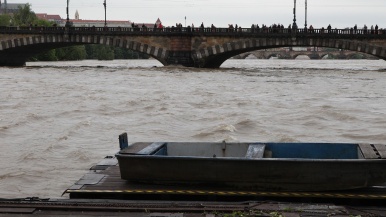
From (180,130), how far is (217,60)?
4463 cm

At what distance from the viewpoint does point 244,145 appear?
33.1 ft

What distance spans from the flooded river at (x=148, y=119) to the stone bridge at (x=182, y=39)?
65.0 feet

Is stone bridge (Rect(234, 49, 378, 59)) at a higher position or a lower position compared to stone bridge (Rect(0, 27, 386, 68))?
lower

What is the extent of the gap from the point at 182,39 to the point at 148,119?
38.0m

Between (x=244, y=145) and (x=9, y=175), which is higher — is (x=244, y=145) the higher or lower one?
the higher one

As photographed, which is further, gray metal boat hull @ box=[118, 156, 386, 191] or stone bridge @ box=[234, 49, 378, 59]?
stone bridge @ box=[234, 49, 378, 59]

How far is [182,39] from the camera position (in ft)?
192

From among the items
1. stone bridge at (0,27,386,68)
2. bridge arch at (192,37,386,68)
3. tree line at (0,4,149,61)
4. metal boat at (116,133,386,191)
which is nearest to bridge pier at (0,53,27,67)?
stone bridge at (0,27,386,68)

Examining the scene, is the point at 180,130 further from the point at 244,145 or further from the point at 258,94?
the point at 258,94

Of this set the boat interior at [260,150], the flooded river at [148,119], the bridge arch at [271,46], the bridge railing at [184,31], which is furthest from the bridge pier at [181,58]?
the boat interior at [260,150]

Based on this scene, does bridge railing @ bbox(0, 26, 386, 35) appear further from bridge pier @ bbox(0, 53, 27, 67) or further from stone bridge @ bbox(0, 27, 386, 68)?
bridge pier @ bbox(0, 53, 27, 67)

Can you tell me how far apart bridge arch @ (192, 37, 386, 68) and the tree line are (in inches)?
1360

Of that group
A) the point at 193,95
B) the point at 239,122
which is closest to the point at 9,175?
the point at 239,122

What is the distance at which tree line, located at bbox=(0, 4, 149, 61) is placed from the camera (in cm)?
9102
